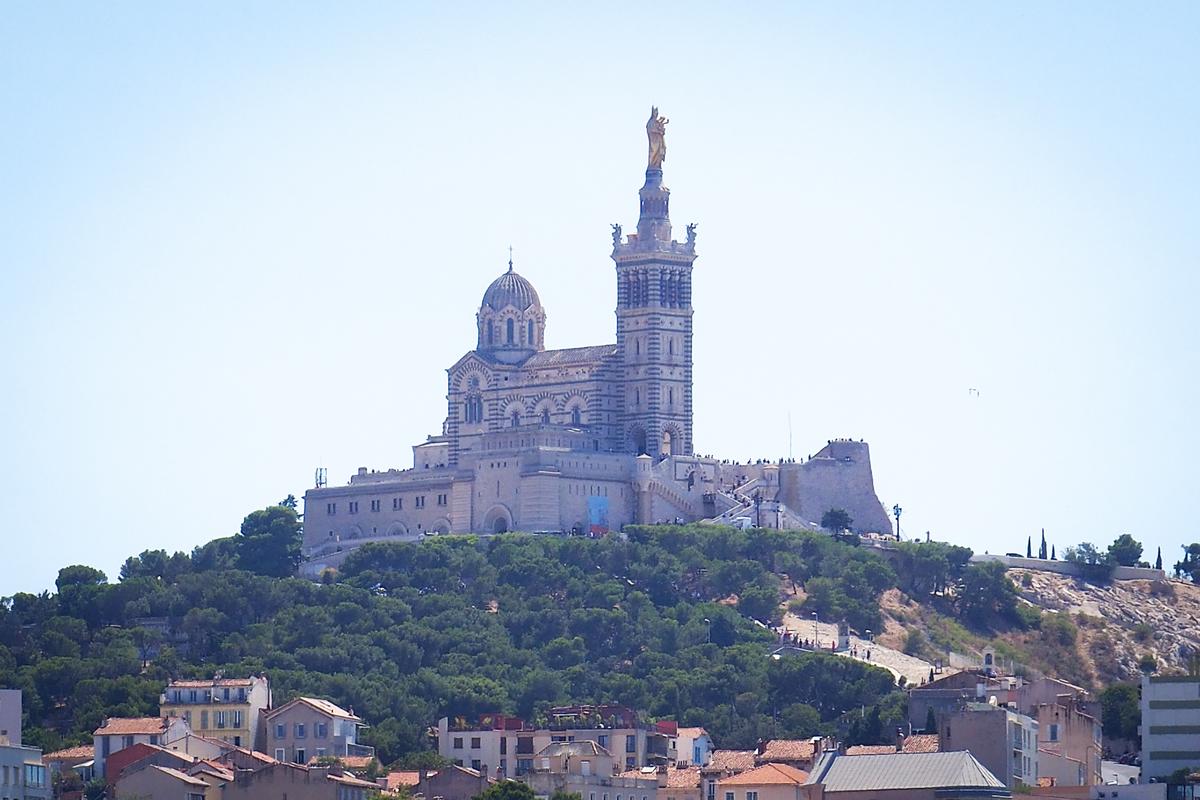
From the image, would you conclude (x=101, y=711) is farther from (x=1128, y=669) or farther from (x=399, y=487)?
(x=1128, y=669)

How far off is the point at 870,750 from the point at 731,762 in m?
5.48

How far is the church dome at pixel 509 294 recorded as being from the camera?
183750mm

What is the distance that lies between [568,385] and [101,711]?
45.3 m

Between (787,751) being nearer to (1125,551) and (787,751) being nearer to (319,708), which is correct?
(319,708)

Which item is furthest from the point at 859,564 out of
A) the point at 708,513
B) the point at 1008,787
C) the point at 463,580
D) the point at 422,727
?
the point at 1008,787

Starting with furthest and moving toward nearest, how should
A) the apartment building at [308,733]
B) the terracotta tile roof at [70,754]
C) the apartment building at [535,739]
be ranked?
the apartment building at [308,733] < the apartment building at [535,739] < the terracotta tile roof at [70,754]

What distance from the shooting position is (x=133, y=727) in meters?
125

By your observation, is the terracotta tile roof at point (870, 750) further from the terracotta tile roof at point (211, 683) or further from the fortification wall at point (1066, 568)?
the fortification wall at point (1066, 568)

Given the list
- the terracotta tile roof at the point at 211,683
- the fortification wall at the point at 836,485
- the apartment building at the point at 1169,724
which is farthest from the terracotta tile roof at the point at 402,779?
the fortification wall at the point at 836,485

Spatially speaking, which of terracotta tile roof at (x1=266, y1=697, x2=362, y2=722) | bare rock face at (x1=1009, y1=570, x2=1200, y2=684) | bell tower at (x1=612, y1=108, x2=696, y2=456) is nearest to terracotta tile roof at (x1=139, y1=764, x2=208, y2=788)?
terracotta tile roof at (x1=266, y1=697, x2=362, y2=722)

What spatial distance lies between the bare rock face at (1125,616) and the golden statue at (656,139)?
26094 mm

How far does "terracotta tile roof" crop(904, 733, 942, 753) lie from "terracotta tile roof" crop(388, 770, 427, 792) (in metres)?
14.4

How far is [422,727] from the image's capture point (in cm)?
14025

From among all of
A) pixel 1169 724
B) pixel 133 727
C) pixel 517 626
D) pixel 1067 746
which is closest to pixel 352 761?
pixel 133 727
